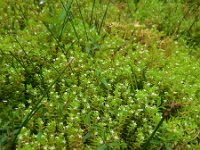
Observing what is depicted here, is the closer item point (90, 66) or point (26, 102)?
point (26, 102)

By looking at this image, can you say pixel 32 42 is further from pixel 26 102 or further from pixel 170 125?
pixel 170 125

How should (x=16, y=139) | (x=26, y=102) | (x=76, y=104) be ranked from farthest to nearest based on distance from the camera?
(x=26, y=102), (x=76, y=104), (x=16, y=139)

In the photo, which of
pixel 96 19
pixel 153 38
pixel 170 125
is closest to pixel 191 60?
pixel 153 38

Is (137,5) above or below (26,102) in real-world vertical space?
above

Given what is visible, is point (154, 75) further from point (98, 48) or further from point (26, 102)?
point (26, 102)

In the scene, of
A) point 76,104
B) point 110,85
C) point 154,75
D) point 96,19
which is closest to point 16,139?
point 76,104

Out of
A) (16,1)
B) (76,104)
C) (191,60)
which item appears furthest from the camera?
(16,1)
